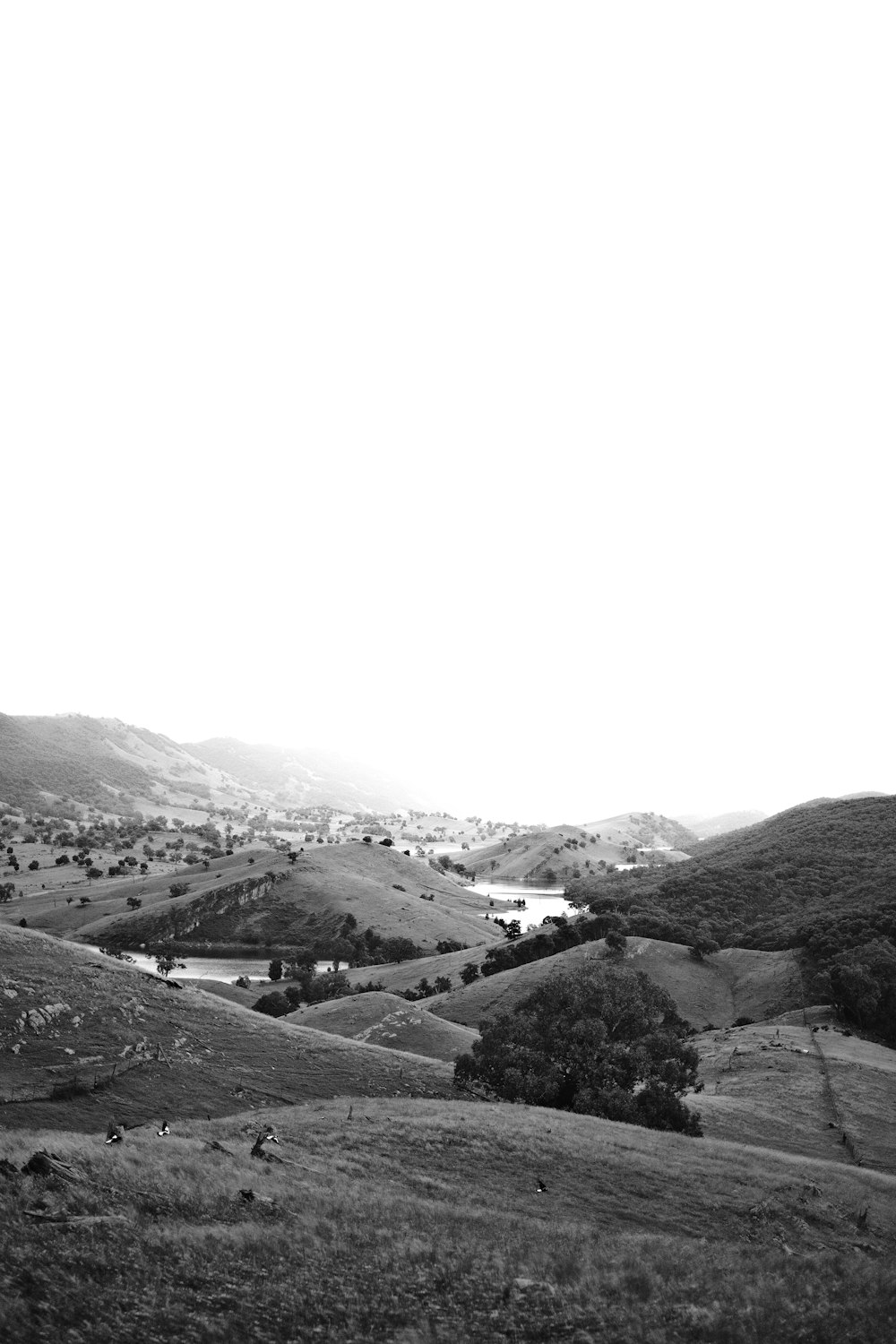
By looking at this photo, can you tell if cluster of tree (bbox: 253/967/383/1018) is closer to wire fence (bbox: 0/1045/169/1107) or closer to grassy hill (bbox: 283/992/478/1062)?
grassy hill (bbox: 283/992/478/1062)

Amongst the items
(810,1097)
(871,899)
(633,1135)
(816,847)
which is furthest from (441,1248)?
(816,847)

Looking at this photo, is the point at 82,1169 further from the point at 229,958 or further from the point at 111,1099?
the point at 229,958

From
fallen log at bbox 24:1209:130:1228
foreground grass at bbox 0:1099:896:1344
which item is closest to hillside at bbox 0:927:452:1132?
foreground grass at bbox 0:1099:896:1344

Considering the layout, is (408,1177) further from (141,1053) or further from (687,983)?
(687,983)

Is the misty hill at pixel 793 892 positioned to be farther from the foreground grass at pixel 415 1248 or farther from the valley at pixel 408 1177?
the foreground grass at pixel 415 1248

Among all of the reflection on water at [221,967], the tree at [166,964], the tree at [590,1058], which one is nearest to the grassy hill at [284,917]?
the tree at [166,964]
